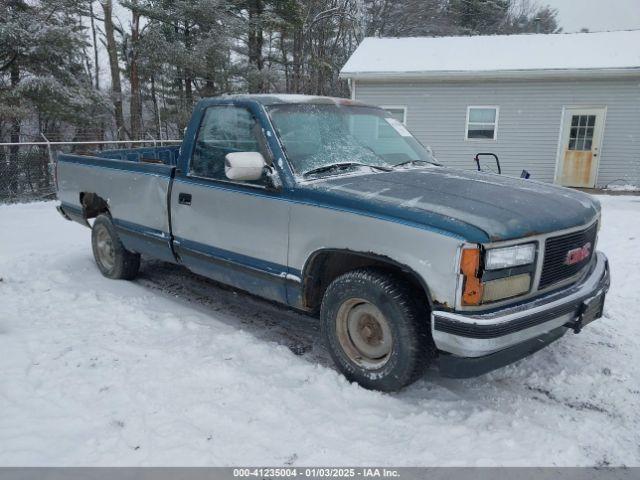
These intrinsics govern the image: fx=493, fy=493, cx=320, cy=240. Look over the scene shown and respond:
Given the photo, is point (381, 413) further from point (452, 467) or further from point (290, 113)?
point (290, 113)

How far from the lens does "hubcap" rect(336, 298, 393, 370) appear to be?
10.6 feet

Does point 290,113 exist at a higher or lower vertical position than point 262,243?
higher

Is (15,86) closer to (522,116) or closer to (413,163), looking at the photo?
(522,116)

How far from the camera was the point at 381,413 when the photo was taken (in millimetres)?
3039

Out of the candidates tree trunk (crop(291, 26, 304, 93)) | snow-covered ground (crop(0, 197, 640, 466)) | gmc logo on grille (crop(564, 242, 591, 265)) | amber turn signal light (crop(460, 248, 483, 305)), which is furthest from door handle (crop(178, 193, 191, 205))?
tree trunk (crop(291, 26, 304, 93))

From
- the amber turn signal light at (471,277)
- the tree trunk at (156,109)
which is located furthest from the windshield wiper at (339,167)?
the tree trunk at (156,109)

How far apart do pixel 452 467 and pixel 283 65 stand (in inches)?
956

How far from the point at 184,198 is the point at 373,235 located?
2053 mm

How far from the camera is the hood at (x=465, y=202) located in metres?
2.76

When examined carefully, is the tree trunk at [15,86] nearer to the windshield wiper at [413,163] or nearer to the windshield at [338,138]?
the windshield at [338,138]

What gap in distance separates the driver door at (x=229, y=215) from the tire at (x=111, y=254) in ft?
3.92

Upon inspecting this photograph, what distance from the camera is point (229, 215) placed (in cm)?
396

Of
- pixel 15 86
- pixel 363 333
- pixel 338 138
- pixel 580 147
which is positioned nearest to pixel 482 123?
pixel 580 147

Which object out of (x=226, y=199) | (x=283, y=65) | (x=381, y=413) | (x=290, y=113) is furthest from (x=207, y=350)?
(x=283, y=65)
